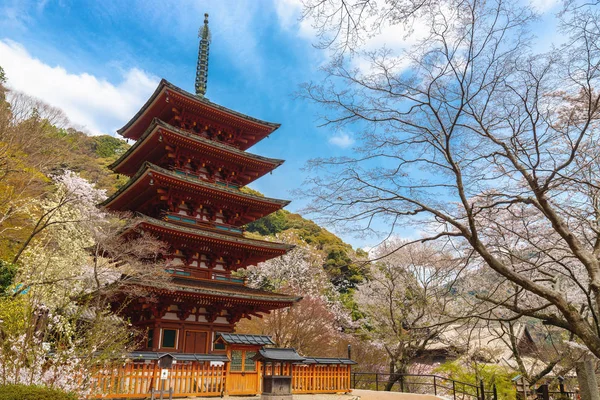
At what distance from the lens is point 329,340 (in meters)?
25.9

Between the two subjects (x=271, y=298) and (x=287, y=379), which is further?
(x=271, y=298)

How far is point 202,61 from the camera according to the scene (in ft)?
84.3

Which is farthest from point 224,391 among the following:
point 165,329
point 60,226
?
point 60,226

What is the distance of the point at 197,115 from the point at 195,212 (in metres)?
4.49

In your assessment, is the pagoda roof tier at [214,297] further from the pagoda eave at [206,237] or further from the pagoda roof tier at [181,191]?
the pagoda roof tier at [181,191]

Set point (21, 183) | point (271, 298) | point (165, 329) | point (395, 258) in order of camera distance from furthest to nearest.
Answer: point (395, 258)
point (21, 183)
point (271, 298)
point (165, 329)

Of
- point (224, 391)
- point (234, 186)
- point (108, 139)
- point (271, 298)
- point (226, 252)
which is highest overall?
point (108, 139)

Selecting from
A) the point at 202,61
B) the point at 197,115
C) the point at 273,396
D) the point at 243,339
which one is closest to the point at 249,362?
the point at 243,339

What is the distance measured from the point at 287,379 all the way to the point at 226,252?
606 centimetres

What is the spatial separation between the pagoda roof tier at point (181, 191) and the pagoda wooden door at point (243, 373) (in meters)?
6.31

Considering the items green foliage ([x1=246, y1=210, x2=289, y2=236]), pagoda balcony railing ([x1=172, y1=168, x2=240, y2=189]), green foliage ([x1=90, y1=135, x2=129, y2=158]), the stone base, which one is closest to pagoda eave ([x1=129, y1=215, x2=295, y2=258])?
pagoda balcony railing ([x1=172, y1=168, x2=240, y2=189])

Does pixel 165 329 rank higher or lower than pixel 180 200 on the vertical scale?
lower

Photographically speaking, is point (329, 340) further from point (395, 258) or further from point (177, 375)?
point (177, 375)

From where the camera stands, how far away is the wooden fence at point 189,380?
11086 millimetres
